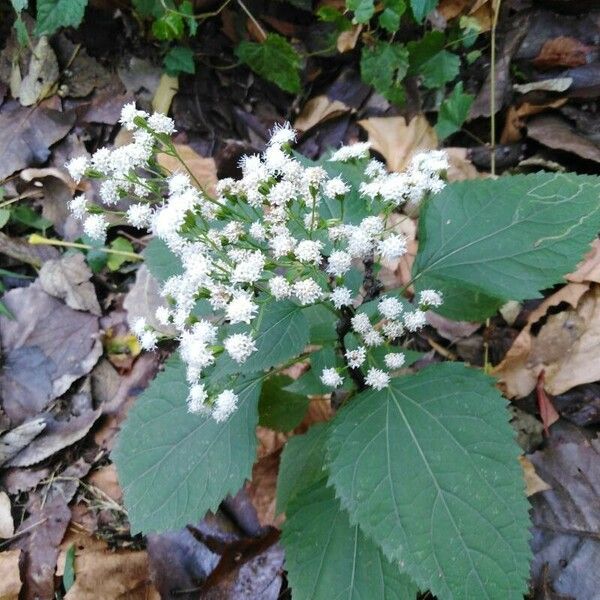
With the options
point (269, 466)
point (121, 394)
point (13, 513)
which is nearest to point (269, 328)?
point (269, 466)

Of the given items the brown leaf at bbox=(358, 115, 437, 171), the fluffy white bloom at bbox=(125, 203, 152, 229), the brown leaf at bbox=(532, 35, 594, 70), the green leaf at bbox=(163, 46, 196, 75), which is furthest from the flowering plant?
the green leaf at bbox=(163, 46, 196, 75)

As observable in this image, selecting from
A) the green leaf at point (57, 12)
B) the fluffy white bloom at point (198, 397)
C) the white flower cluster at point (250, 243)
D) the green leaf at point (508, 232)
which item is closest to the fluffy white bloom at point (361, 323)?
the white flower cluster at point (250, 243)

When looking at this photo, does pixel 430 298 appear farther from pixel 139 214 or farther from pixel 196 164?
pixel 196 164

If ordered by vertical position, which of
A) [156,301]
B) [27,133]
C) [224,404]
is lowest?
[156,301]

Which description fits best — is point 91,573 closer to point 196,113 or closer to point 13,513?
point 13,513

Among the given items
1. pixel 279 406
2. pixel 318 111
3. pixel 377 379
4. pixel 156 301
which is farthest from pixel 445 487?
pixel 318 111

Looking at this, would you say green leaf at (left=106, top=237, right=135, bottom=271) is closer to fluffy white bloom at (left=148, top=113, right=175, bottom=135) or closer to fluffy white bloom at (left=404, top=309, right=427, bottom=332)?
fluffy white bloom at (left=148, top=113, right=175, bottom=135)
